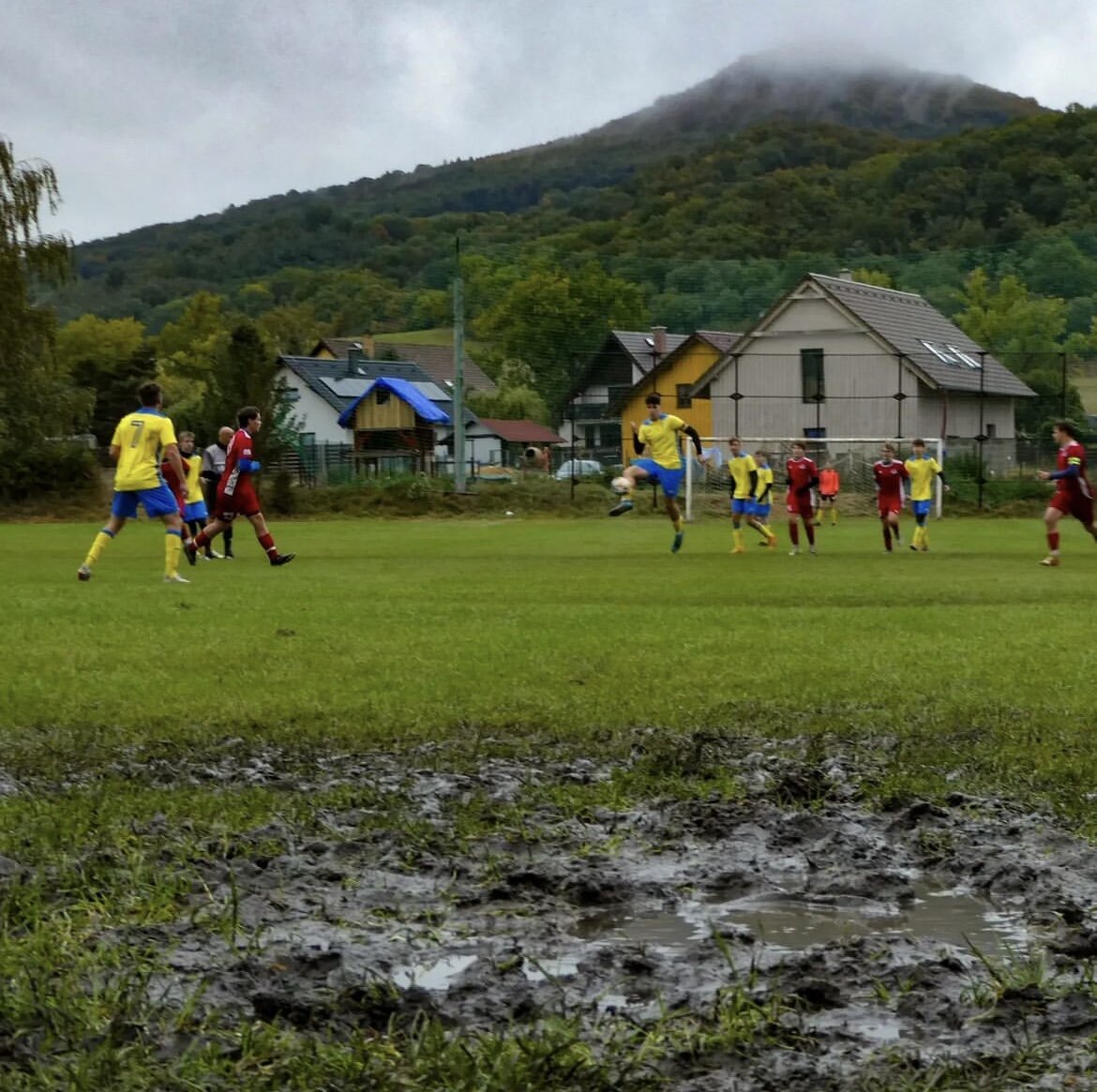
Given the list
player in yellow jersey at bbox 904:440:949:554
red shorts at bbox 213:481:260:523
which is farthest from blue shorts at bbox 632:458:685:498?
red shorts at bbox 213:481:260:523

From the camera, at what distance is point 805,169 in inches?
3118

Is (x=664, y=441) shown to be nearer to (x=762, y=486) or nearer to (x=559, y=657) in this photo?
(x=762, y=486)

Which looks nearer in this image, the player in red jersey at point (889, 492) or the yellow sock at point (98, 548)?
the yellow sock at point (98, 548)

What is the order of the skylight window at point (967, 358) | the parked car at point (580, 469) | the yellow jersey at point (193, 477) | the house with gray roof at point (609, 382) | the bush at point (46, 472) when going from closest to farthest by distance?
the yellow jersey at point (193, 477)
the bush at point (46, 472)
the parked car at point (580, 469)
the skylight window at point (967, 358)
the house with gray roof at point (609, 382)

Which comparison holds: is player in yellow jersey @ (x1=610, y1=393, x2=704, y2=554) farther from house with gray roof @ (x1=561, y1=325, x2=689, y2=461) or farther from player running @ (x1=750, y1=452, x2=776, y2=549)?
house with gray roof @ (x1=561, y1=325, x2=689, y2=461)

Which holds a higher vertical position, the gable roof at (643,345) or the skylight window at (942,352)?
the gable roof at (643,345)

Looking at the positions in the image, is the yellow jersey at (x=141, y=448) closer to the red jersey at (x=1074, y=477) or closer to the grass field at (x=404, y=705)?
the grass field at (x=404, y=705)

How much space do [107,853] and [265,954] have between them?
1.26 metres

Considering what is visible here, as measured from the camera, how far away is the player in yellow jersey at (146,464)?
61.0 ft

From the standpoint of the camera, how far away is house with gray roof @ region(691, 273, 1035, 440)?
52.3 metres

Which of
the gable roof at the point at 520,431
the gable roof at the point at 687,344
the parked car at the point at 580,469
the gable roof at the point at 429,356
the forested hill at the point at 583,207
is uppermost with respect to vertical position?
the forested hill at the point at 583,207

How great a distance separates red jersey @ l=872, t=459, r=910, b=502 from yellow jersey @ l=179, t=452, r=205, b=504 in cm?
1086

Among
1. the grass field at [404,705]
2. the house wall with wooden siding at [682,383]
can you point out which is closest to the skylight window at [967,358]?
the house wall with wooden siding at [682,383]

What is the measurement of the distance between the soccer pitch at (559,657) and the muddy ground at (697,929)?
4.10ft
